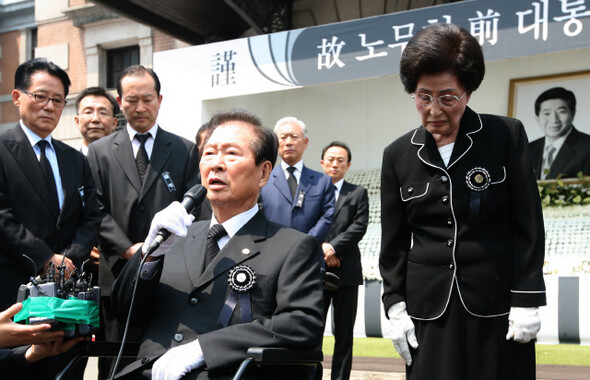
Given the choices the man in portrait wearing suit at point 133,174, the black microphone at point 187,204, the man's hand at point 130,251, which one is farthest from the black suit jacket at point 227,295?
the man in portrait wearing suit at point 133,174

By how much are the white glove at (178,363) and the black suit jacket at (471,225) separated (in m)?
0.81

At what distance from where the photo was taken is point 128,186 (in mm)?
3982

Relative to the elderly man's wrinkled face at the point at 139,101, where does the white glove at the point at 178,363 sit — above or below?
below

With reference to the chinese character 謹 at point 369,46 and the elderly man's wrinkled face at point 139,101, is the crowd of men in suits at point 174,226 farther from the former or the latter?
the chinese character 謹 at point 369,46

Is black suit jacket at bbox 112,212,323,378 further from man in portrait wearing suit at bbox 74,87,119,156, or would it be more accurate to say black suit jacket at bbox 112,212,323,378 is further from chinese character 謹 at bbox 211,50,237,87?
chinese character 謹 at bbox 211,50,237,87

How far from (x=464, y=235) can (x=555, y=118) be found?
6850 mm

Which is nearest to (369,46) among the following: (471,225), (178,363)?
(471,225)

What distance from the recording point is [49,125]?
12.2ft

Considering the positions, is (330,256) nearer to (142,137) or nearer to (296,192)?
(296,192)

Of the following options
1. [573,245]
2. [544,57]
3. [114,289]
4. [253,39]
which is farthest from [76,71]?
[114,289]

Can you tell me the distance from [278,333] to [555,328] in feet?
17.0

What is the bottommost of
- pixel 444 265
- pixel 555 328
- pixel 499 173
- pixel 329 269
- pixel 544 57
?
pixel 555 328

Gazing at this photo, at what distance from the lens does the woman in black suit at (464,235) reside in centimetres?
246

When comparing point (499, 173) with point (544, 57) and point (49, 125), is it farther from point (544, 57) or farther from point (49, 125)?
point (544, 57)
